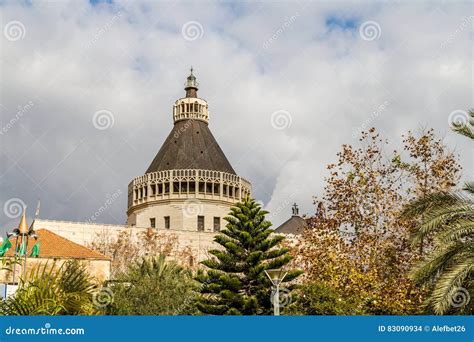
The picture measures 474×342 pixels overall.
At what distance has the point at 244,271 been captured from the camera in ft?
87.8

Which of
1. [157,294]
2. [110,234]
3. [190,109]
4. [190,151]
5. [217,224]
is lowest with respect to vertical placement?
[157,294]

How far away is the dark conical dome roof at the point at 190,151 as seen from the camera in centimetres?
5481

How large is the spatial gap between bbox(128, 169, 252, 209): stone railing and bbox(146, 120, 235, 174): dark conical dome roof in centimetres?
138

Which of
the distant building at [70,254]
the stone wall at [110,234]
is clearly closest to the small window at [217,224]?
the stone wall at [110,234]

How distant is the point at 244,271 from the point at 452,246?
47.8 feet

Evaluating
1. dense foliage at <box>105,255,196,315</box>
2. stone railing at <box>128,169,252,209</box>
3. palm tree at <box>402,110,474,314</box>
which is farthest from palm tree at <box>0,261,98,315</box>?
stone railing at <box>128,169,252,209</box>

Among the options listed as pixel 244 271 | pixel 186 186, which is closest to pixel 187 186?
pixel 186 186

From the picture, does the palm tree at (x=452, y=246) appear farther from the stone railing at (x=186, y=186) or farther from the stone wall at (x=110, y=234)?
the stone railing at (x=186, y=186)

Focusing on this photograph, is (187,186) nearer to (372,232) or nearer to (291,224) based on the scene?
(291,224)

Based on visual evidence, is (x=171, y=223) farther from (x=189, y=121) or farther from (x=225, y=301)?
(x=225, y=301)

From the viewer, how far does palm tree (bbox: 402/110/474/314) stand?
12250 mm

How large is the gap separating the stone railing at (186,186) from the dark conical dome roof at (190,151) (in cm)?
138

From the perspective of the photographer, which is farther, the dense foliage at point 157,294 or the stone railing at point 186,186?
the stone railing at point 186,186

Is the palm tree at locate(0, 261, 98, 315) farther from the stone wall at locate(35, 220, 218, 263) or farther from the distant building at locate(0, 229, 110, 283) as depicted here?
the stone wall at locate(35, 220, 218, 263)
